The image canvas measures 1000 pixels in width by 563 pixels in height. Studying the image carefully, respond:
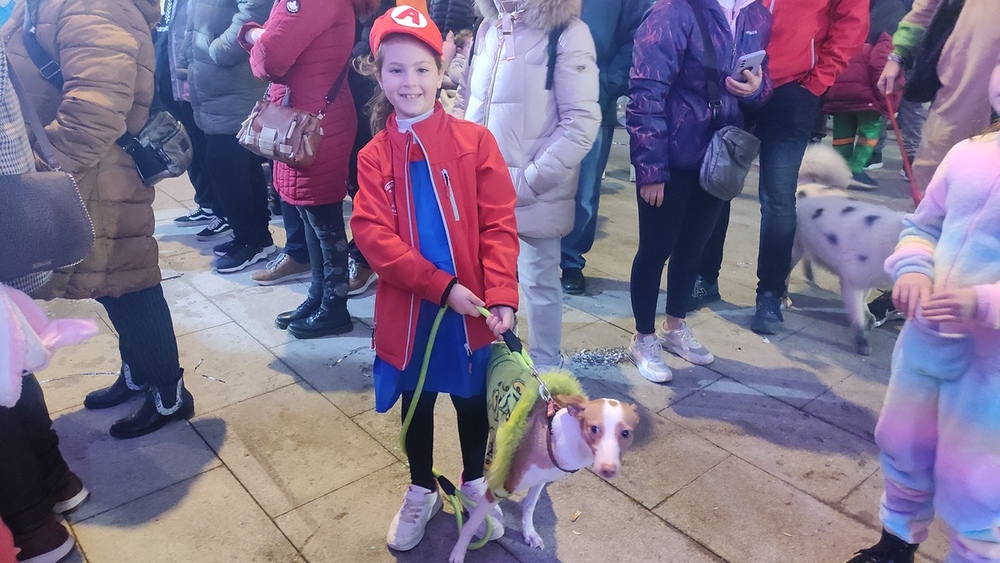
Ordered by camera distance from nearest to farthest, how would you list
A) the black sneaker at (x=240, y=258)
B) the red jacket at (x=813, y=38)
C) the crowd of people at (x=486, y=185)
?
the crowd of people at (x=486, y=185) < the red jacket at (x=813, y=38) < the black sneaker at (x=240, y=258)

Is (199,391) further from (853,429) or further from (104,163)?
(853,429)

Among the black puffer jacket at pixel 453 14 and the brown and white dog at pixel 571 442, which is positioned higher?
the black puffer jacket at pixel 453 14

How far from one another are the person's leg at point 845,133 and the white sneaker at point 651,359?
15.2 ft

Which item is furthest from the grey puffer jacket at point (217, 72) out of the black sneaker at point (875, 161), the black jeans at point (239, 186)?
the black sneaker at point (875, 161)

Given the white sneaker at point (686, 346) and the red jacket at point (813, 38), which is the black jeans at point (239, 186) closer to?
the white sneaker at point (686, 346)

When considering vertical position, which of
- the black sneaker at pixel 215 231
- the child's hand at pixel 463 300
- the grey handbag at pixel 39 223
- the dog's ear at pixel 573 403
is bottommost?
the black sneaker at pixel 215 231

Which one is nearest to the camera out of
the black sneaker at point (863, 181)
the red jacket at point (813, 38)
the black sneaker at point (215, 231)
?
the red jacket at point (813, 38)

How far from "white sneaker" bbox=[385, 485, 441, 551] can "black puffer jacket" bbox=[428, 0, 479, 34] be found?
2949 mm

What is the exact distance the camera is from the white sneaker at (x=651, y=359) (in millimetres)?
3398

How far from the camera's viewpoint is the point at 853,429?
306 centimetres

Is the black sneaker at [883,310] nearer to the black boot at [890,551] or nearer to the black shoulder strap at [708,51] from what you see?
the black shoulder strap at [708,51]

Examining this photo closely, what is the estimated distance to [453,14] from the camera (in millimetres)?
4156

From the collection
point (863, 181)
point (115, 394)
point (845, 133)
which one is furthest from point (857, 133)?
point (115, 394)

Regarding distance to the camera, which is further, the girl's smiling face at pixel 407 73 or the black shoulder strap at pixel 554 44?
the black shoulder strap at pixel 554 44
